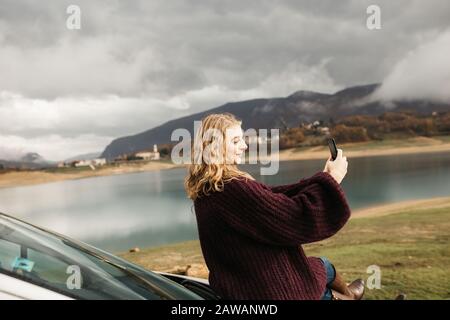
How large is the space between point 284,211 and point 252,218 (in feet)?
0.44

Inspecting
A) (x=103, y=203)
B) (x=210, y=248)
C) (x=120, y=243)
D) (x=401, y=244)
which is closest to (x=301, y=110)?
(x=103, y=203)

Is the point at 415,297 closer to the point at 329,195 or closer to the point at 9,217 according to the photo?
the point at 329,195

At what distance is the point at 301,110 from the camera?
15088 centimetres

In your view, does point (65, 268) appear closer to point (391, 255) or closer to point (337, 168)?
point (337, 168)

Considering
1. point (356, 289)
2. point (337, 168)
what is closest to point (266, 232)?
point (337, 168)

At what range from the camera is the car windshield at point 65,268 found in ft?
5.35

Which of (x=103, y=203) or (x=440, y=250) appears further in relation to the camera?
(x=103, y=203)

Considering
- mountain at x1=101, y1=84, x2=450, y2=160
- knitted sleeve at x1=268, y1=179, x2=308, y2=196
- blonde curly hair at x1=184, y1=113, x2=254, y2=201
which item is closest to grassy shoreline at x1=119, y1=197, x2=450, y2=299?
knitted sleeve at x1=268, y1=179, x2=308, y2=196

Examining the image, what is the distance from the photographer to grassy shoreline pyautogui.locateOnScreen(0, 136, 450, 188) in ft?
241

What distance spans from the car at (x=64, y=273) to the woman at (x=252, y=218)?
23 cm

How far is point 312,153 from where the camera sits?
261ft

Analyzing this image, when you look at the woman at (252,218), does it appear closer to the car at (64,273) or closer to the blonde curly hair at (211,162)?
the blonde curly hair at (211,162)

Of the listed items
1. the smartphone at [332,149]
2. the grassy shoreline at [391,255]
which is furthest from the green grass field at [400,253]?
the smartphone at [332,149]

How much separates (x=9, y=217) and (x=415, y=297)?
6.24 metres
